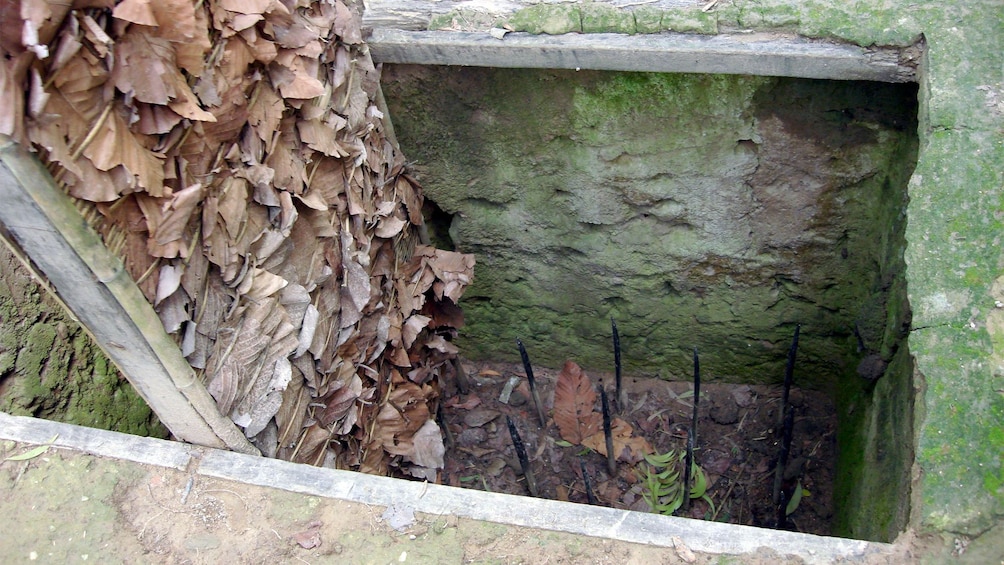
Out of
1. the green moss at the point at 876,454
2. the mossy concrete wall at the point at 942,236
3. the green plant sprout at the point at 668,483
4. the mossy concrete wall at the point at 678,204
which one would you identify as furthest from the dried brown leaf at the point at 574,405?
the mossy concrete wall at the point at 942,236

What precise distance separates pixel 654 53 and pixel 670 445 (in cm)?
155

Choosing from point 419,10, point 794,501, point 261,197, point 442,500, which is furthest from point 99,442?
point 794,501

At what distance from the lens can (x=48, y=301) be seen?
2305mm

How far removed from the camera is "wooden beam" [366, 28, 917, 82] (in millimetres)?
2053

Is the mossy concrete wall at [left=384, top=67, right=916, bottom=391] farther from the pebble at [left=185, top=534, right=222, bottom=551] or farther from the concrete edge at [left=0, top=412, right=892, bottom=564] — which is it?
the pebble at [left=185, top=534, right=222, bottom=551]

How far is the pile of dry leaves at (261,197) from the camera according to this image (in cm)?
138

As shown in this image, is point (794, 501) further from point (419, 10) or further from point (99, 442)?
point (99, 442)

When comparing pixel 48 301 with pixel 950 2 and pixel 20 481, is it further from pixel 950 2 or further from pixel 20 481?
pixel 950 2

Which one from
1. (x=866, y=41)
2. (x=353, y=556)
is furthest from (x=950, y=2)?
(x=353, y=556)

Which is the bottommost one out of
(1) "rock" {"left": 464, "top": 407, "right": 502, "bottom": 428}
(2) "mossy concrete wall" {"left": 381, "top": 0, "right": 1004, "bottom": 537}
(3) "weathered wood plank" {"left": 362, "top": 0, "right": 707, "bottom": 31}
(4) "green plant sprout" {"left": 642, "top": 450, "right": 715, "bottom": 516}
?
(4) "green plant sprout" {"left": 642, "top": 450, "right": 715, "bottom": 516}

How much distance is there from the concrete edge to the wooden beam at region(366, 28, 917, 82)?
4.03ft

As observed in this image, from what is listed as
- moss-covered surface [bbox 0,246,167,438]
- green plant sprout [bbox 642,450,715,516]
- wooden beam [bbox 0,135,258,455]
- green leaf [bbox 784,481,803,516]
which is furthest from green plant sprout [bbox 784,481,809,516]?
moss-covered surface [bbox 0,246,167,438]

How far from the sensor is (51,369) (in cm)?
228

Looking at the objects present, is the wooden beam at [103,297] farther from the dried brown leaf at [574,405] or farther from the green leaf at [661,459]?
the green leaf at [661,459]
